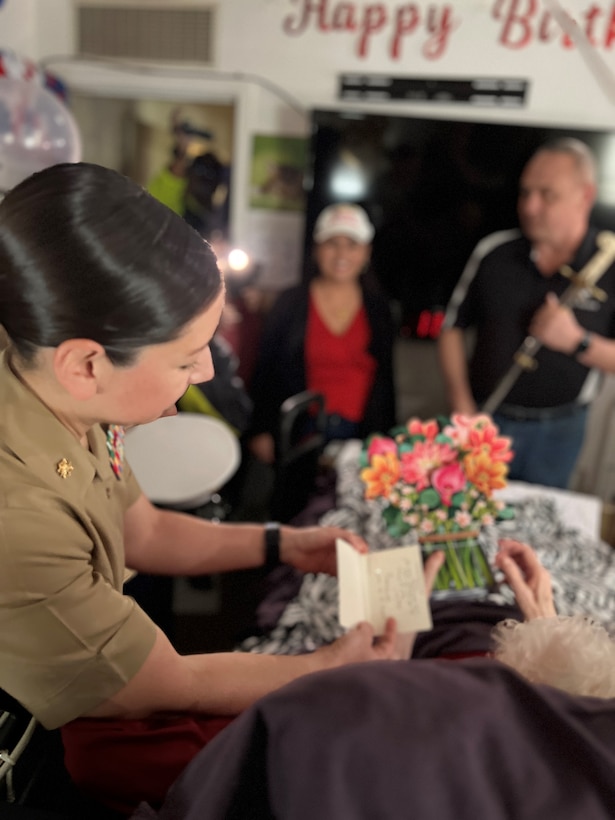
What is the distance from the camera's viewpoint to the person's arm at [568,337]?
2.09 m

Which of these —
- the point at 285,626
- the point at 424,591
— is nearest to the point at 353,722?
the point at 424,591

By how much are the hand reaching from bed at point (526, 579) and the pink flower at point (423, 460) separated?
19 centimetres

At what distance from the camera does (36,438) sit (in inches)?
26.5

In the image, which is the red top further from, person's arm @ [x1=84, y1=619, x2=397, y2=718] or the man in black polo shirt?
person's arm @ [x1=84, y1=619, x2=397, y2=718]

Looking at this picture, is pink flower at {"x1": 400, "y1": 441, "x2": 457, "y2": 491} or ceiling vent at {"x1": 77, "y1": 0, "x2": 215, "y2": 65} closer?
pink flower at {"x1": 400, "y1": 441, "x2": 457, "y2": 491}

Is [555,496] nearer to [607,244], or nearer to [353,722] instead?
[607,244]

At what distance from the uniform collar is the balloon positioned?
1.25m

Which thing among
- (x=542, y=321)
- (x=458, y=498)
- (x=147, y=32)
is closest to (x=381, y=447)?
(x=458, y=498)

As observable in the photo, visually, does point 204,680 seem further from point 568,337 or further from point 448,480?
point 568,337

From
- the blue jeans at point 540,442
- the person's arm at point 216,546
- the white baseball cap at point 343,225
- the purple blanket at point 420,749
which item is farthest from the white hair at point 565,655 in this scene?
the white baseball cap at point 343,225

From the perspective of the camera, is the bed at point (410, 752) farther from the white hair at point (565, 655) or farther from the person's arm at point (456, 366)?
the person's arm at point (456, 366)

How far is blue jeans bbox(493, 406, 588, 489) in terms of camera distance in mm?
2324

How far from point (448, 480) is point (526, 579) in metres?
0.23

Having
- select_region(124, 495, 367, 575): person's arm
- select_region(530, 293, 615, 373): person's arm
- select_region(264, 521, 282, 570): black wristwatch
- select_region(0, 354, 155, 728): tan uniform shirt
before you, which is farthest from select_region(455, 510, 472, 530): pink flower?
select_region(530, 293, 615, 373): person's arm
